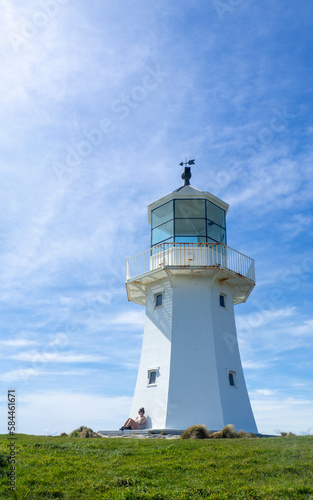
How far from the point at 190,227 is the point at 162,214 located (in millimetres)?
1724

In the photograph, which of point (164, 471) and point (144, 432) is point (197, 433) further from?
point (164, 471)

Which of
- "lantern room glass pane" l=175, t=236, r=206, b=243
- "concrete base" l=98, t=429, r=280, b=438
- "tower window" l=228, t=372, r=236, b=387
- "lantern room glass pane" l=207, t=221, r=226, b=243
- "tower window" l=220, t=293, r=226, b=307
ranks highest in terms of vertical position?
"lantern room glass pane" l=207, t=221, r=226, b=243

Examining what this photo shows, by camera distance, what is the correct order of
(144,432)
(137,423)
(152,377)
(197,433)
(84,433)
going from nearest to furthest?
(197,433)
(84,433)
(144,432)
(137,423)
(152,377)

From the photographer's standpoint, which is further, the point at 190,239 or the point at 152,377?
the point at 190,239

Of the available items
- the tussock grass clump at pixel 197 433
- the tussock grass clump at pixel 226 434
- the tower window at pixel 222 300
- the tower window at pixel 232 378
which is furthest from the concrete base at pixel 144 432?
the tower window at pixel 222 300

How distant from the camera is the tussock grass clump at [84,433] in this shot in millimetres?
16953

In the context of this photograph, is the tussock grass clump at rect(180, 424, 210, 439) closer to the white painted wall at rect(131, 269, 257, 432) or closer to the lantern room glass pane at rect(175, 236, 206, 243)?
the white painted wall at rect(131, 269, 257, 432)

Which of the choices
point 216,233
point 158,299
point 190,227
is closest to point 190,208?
point 190,227

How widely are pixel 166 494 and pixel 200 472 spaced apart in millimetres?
1490

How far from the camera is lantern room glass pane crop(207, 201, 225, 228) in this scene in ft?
72.7

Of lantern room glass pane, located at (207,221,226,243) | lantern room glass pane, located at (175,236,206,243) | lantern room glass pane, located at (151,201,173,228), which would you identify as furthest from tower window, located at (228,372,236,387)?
lantern room glass pane, located at (151,201,173,228)

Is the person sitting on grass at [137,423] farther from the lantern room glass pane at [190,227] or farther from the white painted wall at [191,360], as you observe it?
the lantern room glass pane at [190,227]

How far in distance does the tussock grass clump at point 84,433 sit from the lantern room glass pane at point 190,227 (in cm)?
900

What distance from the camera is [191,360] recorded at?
19.6 m
